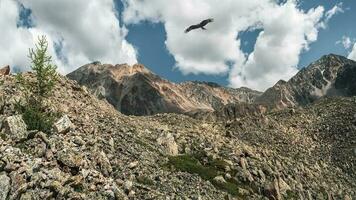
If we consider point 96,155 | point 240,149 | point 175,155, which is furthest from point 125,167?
point 240,149

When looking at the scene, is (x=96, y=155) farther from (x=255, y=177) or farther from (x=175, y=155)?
(x=255, y=177)

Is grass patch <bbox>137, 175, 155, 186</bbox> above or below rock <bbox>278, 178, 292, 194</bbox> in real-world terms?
below

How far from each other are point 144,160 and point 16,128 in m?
17.0

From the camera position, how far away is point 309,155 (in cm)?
12044

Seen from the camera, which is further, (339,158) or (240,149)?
(339,158)

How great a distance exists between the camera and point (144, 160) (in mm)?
58844

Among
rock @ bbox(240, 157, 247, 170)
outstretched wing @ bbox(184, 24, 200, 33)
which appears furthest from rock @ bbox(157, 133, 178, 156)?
outstretched wing @ bbox(184, 24, 200, 33)

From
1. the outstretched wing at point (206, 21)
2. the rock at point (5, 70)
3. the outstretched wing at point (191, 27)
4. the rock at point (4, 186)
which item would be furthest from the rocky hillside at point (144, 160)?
the outstretched wing at point (206, 21)

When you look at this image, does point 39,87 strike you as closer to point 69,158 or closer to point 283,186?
point 69,158

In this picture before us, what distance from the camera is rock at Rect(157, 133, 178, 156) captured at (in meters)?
72.0

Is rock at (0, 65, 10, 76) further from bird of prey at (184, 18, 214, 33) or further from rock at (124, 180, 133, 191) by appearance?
bird of prey at (184, 18, 214, 33)

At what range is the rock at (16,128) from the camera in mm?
45219

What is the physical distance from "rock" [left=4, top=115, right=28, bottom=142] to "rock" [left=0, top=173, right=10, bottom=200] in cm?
687

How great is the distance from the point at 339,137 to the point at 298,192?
58800 mm
